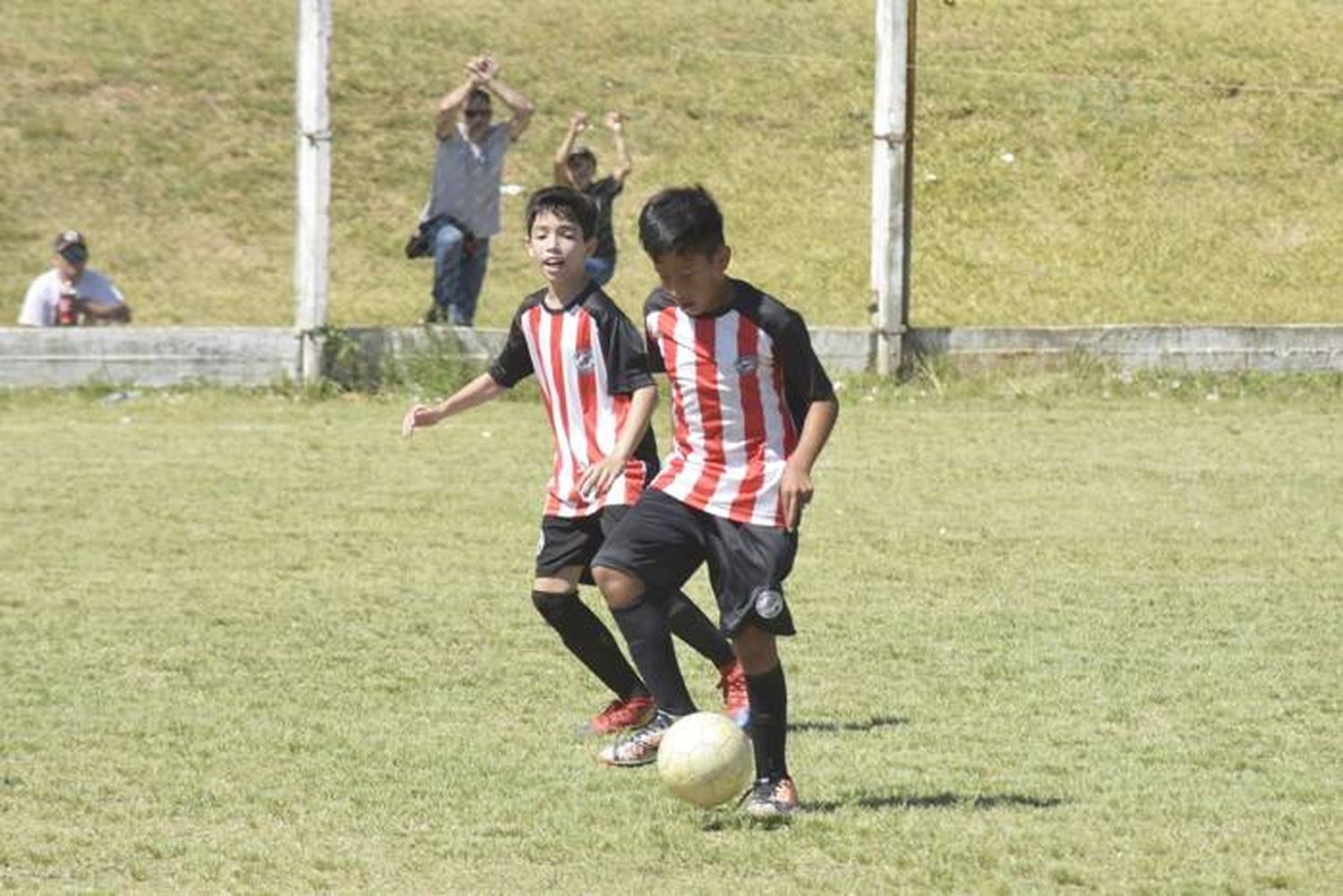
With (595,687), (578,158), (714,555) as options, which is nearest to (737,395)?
(714,555)

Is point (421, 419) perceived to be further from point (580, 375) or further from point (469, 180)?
point (469, 180)

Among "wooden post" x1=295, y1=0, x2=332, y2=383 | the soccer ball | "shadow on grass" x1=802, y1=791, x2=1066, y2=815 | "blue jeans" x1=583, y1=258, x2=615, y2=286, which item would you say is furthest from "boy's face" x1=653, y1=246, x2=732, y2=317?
"blue jeans" x1=583, y1=258, x2=615, y2=286

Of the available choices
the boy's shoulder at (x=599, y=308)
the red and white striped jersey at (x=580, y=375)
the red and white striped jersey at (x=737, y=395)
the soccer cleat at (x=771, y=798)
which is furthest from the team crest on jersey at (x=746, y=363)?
the soccer cleat at (x=771, y=798)

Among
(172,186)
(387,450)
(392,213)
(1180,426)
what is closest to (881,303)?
(1180,426)

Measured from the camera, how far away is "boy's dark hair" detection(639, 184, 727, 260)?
6.35 m

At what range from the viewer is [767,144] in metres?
21.7

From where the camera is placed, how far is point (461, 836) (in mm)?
6160

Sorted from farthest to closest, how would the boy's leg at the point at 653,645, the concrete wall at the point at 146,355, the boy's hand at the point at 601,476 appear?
the concrete wall at the point at 146,355, the boy's hand at the point at 601,476, the boy's leg at the point at 653,645

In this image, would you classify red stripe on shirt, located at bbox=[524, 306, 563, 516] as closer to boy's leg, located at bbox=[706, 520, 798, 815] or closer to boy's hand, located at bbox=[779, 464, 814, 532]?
boy's leg, located at bbox=[706, 520, 798, 815]

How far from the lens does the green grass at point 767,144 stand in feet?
65.2

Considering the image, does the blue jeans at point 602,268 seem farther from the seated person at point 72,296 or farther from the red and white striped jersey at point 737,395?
the red and white striped jersey at point 737,395

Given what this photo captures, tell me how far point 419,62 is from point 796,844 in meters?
17.5

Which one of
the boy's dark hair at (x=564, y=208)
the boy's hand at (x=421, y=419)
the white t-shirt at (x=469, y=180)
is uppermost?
the white t-shirt at (x=469, y=180)

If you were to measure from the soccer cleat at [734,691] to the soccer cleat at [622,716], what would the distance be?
8.9 inches
